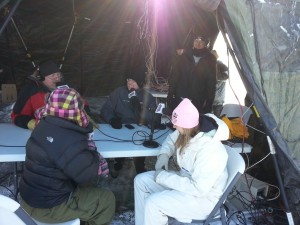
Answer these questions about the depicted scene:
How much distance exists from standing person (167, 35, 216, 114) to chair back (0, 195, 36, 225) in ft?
8.31

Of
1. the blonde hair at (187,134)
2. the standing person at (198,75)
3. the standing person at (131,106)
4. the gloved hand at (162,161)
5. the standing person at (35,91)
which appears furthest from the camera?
the standing person at (198,75)

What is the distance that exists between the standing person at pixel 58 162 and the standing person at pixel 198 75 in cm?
191

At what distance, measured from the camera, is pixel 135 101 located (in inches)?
131

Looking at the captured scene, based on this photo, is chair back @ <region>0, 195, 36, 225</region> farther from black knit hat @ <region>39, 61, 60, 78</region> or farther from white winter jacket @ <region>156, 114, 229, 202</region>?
black knit hat @ <region>39, 61, 60, 78</region>

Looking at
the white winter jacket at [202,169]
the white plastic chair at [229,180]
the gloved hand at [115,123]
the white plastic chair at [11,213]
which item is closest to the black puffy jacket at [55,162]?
the white plastic chair at [11,213]

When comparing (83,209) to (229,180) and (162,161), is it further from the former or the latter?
(229,180)

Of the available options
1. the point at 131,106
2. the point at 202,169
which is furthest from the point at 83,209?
the point at 131,106

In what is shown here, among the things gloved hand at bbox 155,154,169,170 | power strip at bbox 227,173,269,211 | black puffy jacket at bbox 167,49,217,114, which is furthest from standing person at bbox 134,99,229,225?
black puffy jacket at bbox 167,49,217,114

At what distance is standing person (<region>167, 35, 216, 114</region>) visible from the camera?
3.76 m

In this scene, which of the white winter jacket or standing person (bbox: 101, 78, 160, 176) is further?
standing person (bbox: 101, 78, 160, 176)

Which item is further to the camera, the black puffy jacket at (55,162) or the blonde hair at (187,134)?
the blonde hair at (187,134)

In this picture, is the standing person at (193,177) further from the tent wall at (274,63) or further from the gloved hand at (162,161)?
the tent wall at (274,63)

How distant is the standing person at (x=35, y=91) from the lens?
296cm

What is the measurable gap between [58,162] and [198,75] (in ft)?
7.39
